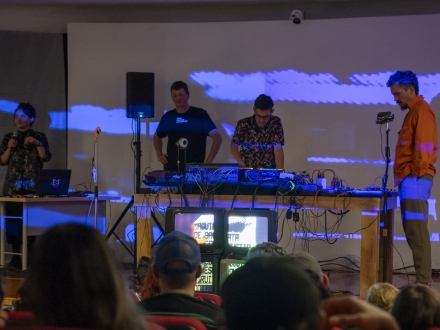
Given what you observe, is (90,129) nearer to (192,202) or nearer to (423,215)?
(192,202)

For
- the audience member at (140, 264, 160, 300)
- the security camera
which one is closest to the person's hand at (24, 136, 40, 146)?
the security camera

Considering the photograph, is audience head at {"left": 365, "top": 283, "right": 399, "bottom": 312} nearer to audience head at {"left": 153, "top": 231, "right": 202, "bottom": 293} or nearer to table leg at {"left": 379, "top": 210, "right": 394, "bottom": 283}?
audience head at {"left": 153, "top": 231, "right": 202, "bottom": 293}

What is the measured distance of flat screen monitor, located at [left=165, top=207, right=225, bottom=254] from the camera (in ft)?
13.3

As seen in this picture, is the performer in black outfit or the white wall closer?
the performer in black outfit

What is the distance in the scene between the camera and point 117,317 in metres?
1.24

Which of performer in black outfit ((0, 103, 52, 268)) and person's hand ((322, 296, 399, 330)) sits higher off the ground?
performer in black outfit ((0, 103, 52, 268))

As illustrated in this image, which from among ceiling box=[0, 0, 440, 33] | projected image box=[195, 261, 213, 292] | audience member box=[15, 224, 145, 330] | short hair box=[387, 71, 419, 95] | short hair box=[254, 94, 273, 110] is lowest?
projected image box=[195, 261, 213, 292]

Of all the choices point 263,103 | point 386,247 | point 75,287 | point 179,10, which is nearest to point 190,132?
point 263,103

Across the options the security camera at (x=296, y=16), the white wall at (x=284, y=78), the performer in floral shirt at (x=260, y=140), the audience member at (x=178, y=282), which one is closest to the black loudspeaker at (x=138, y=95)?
the white wall at (x=284, y=78)

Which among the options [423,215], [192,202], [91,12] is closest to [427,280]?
[423,215]

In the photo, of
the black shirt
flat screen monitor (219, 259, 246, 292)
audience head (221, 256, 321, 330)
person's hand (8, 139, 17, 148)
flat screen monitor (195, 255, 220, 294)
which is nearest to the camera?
audience head (221, 256, 321, 330)

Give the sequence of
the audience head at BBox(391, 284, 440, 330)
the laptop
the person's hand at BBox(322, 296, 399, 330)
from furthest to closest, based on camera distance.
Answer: the laptop, the audience head at BBox(391, 284, 440, 330), the person's hand at BBox(322, 296, 399, 330)

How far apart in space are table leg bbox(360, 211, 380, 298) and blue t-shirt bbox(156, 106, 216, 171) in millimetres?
2231

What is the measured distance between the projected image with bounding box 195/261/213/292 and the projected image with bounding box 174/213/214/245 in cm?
15
